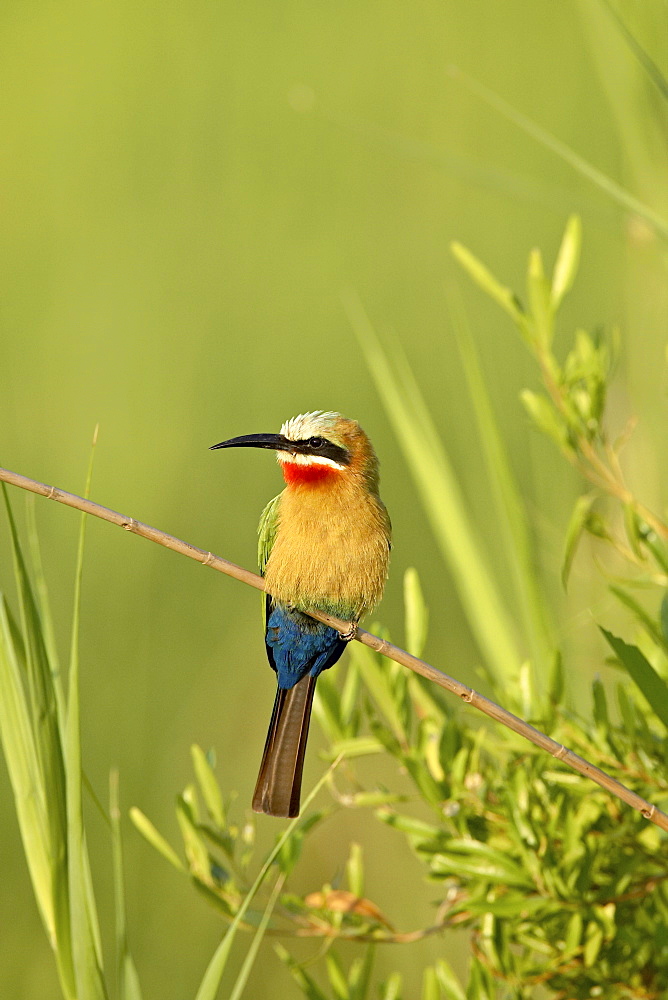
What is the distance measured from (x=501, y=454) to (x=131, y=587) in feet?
5.51

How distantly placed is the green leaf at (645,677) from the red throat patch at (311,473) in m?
0.79

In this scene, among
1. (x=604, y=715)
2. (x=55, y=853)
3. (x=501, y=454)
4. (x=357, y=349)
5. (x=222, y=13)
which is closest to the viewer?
(x=55, y=853)

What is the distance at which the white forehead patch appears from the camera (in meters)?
2.05

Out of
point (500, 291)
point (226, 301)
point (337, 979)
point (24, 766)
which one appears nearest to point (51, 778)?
point (24, 766)

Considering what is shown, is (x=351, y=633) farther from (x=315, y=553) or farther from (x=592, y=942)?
(x=592, y=942)

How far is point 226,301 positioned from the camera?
3.97 meters

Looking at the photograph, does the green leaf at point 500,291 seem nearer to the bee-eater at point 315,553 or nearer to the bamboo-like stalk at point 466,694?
the bee-eater at point 315,553

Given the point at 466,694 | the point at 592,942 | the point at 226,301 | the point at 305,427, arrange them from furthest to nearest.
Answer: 1. the point at 226,301
2. the point at 305,427
3. the point at 592,942
4. the point at 466,694

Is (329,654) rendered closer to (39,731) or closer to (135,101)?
(39,731)

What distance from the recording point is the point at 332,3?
4.62 metres

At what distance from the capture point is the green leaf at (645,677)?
54.7 inches

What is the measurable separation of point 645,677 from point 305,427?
2.82 ft

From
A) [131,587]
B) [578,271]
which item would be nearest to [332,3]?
[578,271]

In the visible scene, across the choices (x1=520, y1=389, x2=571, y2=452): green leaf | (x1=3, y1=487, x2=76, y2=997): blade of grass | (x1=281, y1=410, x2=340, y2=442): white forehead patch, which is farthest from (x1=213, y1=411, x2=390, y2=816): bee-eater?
(x1=3, y1=487, x2=76, y2=997): blade of grass
